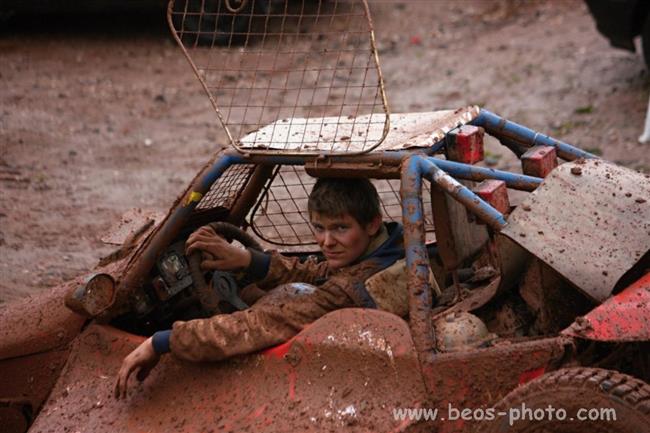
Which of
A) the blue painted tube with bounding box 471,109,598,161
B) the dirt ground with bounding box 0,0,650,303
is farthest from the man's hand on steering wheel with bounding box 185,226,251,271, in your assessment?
the dirt ground with bounding box 0,0,650,303

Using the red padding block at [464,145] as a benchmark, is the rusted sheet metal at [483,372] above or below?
below

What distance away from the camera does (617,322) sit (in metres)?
3.15

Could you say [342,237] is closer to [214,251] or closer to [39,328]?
[214,251]

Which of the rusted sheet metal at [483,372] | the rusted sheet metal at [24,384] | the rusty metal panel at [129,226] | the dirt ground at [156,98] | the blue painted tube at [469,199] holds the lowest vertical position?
the dirt ground at [156,98]

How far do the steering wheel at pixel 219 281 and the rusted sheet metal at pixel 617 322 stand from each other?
146 centimetres

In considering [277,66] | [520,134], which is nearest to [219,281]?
[520,134]

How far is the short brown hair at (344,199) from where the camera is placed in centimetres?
389

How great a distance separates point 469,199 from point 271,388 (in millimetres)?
942

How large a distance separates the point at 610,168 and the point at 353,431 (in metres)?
1.25

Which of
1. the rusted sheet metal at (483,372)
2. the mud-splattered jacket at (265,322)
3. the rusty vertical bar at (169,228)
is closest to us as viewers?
the rusted sheet metal at (483,372)

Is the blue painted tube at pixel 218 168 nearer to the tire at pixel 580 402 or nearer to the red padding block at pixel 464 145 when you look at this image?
the red padding block at pixel 464 145

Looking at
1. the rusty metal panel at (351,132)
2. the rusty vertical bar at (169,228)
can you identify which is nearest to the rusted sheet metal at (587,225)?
the rusty metal panel at (351,132)

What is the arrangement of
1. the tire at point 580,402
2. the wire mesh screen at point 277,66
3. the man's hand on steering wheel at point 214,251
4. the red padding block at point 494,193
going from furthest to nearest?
the wire mesh screen at point 277,66 < the man's hand on steering wheel at point 214,251 < the red padding block at point 494,193 < the tire at point 580,402

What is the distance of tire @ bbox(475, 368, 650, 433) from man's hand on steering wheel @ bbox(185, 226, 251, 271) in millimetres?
1356
